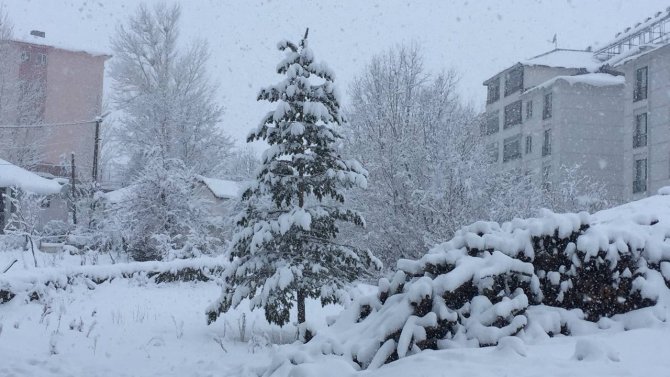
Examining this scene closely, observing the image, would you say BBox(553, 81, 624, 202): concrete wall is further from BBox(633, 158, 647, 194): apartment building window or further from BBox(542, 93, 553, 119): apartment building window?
BBox(633, 158, 647, 194): apartment building window

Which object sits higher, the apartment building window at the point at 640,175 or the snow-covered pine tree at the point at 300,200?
the apartment building window at the point at 640,175

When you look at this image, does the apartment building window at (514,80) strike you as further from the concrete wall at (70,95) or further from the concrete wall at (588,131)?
the concrete wall at (70,95)

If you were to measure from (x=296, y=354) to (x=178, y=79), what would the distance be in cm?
3706

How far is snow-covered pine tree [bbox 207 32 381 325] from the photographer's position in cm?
1002

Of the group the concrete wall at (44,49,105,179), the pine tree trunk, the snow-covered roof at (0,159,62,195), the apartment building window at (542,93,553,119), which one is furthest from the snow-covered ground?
the concrete wall at (44,49,105,179)

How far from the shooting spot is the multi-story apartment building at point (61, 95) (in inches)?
1769

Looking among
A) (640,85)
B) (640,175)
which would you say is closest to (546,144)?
(640,85)

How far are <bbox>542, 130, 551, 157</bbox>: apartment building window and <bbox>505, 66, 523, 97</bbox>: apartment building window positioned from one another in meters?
3.77

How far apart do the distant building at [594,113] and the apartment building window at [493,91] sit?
0.01 metres

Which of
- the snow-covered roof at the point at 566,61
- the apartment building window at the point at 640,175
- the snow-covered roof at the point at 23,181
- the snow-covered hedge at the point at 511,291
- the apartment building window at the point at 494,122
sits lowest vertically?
the snow-covered hedge at the point at 511,291

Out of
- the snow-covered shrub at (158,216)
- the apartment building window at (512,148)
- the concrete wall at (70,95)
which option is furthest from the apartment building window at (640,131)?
the concrete wall at (70,95)

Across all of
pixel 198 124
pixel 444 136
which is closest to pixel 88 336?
pixel 444 136

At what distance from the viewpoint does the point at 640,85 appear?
3212 cm

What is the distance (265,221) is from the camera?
10117 mm
